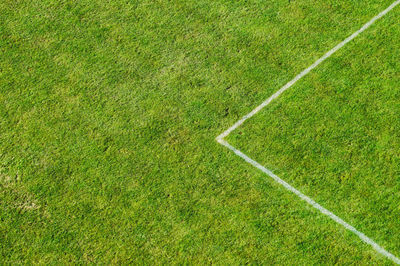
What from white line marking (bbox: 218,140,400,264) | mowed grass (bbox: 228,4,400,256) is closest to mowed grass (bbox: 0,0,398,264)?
white line marking (bbox: 218,140,400,264)

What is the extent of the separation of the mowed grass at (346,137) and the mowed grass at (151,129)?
24 cm

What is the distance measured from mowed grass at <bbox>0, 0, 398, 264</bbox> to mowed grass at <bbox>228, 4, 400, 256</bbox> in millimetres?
242

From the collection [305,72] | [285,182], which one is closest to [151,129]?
A: [285,182]

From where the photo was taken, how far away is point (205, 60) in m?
10.5

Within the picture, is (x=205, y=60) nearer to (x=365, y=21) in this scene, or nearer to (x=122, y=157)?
(x=122, y=157)

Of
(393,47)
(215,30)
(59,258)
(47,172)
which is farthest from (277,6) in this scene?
(59,258)

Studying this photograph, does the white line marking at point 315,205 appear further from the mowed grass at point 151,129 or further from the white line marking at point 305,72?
the white line marking at point 305,72

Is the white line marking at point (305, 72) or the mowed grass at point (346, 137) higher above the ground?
the white line marking at point (305, 72)

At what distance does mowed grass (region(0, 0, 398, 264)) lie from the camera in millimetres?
8531

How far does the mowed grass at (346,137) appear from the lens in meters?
8.74

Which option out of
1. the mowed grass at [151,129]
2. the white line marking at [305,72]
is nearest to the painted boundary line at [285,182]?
the white line marking at [305,72]

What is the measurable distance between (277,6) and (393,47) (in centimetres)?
231

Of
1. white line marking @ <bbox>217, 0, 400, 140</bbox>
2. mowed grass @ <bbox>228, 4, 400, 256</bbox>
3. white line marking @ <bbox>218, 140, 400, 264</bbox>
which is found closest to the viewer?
white line marking @ <bbox>218, 140, 400, 264</bbox>

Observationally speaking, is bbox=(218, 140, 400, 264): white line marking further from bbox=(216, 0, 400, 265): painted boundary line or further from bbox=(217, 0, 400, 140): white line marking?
bbox=(217, 0, 400, 140): white line marking
